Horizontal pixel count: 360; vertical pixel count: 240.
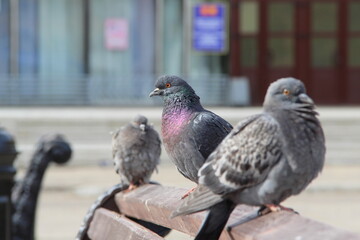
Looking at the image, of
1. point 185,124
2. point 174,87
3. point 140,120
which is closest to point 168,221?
point 185,124

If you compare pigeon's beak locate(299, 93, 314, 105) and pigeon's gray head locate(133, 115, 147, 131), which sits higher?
pigeon's beak locate(299, 93, 314, 105)

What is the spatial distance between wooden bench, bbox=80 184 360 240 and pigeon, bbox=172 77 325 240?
6 cm

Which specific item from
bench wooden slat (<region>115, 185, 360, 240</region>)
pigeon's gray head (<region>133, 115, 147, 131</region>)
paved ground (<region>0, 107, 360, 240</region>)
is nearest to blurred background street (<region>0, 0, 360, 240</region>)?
paved ground (<region>0, 107, 360, 240</region>)

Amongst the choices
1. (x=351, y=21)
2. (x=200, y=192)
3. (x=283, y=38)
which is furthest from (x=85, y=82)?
(x=200, y=192)

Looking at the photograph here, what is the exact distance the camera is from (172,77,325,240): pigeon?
182 centimetres

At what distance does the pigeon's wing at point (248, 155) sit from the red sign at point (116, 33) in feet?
86.2

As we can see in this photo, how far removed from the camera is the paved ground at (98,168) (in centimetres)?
1402

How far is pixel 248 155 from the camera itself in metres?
1.84

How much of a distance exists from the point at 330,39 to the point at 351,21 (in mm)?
822

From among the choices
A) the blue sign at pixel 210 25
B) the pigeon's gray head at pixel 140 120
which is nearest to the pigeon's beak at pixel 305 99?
the pigeon's gray head at pixel 140 120

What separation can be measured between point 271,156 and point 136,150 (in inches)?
92.4

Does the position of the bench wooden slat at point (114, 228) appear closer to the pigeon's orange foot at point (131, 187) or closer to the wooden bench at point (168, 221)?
the wooden bench at point (168, 221)

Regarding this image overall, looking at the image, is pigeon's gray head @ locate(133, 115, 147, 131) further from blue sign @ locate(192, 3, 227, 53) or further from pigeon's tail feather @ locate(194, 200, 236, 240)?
blue sign @ locate(192, 3, 227, 53)

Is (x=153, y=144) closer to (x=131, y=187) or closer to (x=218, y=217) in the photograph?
(x=131, y=187)
